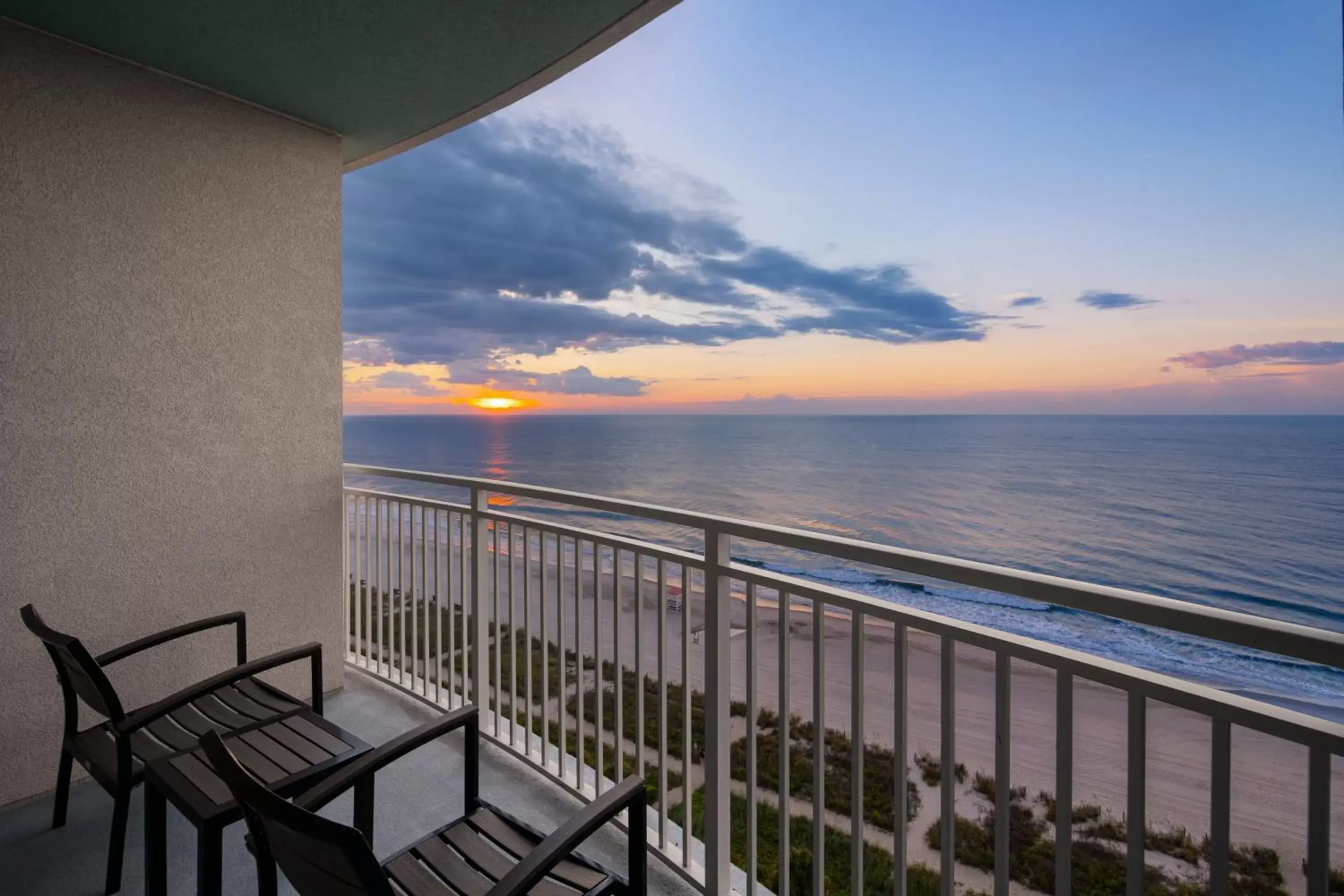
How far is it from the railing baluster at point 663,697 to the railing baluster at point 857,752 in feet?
1.93

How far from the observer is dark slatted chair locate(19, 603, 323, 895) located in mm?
1792

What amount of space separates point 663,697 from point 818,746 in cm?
76

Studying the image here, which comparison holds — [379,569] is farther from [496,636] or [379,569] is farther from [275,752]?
[275,752]

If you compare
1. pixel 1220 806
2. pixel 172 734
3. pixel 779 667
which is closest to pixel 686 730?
pixel 779 667

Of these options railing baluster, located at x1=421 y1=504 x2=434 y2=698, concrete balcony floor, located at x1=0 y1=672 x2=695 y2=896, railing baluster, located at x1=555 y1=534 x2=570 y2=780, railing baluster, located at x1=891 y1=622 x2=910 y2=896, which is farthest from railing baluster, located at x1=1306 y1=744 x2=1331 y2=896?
railing baluster, located at x1=421 y1=504 x2=434 y2=698

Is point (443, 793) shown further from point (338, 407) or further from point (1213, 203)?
point (1213, 203)

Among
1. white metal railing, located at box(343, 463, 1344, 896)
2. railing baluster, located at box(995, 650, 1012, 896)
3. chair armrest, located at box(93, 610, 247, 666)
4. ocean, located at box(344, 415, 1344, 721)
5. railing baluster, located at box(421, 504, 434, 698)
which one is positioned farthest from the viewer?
ocean, located at box(344, 415, 1344, 721)

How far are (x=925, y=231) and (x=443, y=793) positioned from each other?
2915cm

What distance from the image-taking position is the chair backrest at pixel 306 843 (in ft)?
3.42

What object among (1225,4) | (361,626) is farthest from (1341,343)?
(361,626)

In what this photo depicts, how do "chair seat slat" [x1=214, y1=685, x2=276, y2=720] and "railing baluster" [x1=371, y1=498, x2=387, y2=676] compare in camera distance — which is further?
"railing baluster" [x1=371, y1=498, x2=387, y2=676]

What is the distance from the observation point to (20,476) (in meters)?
2.45

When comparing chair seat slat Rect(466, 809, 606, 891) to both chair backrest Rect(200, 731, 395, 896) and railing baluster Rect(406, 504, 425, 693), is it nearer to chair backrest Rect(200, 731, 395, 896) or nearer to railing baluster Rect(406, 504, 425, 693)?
chair backrest Rect(200, 731, 395, 896)

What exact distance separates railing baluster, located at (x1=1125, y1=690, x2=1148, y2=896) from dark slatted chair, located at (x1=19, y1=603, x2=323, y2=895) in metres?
2.22
